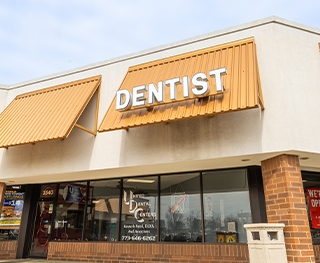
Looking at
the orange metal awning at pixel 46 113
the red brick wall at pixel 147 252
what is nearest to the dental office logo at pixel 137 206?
the red brick wall at pixel 147 252

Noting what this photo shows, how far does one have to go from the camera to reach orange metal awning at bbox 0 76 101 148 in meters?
9.35

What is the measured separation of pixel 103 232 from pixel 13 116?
18.5ft

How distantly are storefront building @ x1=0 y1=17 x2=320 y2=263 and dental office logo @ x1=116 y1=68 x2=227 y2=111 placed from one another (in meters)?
0.03

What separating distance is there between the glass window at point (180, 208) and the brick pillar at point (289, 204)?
94.8 inches

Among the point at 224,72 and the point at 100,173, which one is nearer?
the point at 224,72

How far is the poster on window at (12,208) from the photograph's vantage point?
1239cm

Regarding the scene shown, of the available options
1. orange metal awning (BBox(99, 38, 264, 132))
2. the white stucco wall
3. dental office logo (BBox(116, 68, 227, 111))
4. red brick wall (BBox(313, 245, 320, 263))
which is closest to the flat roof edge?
the white stucco wall

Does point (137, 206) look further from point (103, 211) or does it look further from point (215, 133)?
point (215, 133)

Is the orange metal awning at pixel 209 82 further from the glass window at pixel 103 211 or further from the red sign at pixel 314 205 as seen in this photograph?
the red sign at pixel 314 205

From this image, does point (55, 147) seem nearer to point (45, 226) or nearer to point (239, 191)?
point (45, 226)

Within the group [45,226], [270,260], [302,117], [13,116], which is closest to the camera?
[270,260]

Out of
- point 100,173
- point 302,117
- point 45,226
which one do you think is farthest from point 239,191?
point 45,226

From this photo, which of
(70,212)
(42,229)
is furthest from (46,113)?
(42,229)

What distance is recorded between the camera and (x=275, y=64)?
26.6 feet
